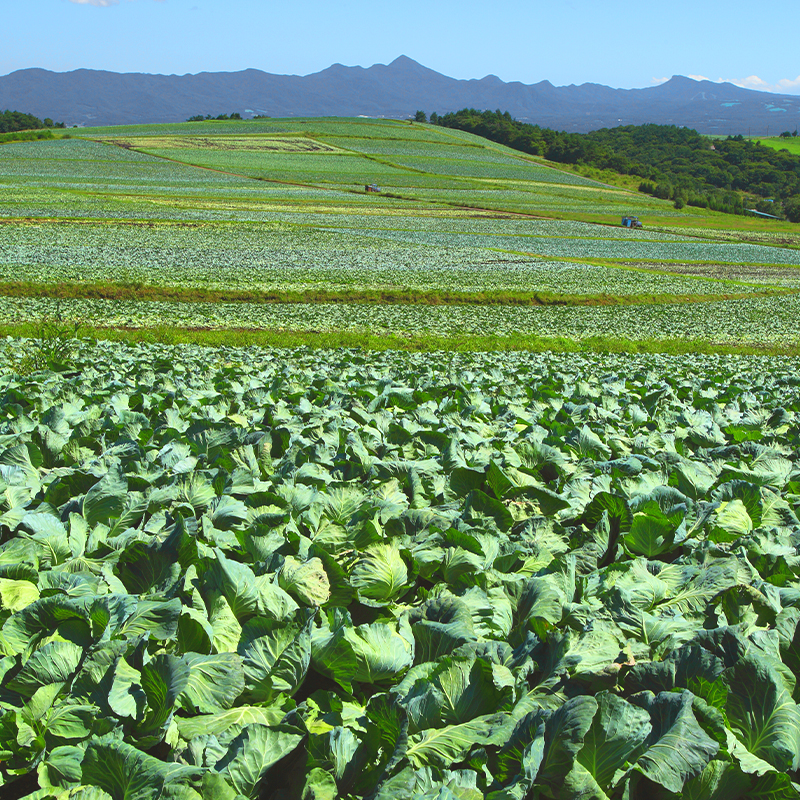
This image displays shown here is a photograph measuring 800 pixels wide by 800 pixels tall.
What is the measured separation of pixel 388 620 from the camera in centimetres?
300

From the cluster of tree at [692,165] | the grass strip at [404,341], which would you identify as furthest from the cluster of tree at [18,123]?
the grass strip at [404,341]

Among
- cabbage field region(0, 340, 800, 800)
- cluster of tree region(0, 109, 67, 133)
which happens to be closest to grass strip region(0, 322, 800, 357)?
cabbage field region(0, 340, 800, 800)

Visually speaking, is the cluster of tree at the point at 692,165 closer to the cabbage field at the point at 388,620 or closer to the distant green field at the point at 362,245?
Result: the distant green field at the point at 362,245

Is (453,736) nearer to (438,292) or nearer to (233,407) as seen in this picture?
(233,407)

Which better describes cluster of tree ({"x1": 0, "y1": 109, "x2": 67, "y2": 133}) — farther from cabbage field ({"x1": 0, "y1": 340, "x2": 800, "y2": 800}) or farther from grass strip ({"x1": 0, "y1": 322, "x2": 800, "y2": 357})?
cabbage field ({"x1": 0, "y1": 340, "x2": 800, "y2": 800})

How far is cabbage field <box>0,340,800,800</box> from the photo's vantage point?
2.11 m

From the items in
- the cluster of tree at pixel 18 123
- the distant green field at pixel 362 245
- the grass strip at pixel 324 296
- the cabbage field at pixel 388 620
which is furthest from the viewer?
the cluster of tree at pixel 18 123

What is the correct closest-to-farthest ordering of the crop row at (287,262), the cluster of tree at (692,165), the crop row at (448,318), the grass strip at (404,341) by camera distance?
the grass strip at (404,341) → the crop row at (448,318) → the crop row at (287,262) → the cluster of tree at (692,165)

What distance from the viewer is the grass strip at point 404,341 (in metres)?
23.6

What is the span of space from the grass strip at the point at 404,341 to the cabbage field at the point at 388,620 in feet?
59.4

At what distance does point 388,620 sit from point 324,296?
36.5 meters

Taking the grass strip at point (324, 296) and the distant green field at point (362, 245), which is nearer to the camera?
the distant green field at point (362, 245)

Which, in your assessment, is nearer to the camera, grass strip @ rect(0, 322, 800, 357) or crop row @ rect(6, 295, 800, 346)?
grass strip @ rect(0, 322, 800, 357)

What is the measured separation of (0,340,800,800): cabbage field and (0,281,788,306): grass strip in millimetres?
32325
